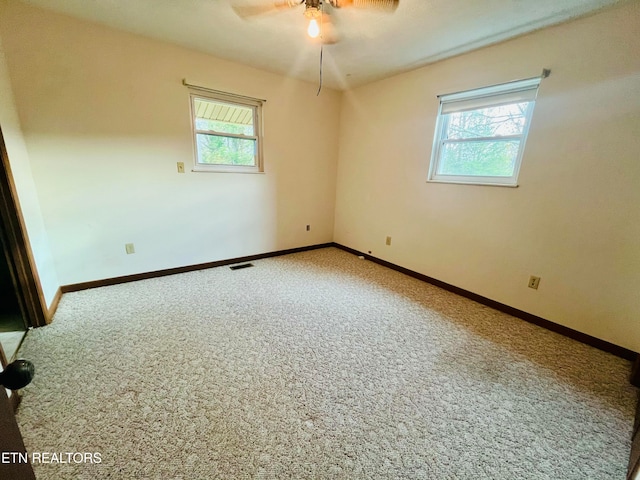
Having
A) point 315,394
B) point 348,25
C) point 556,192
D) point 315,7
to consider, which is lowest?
point 315,394

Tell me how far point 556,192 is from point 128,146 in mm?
3899

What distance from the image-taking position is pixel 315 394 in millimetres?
1444

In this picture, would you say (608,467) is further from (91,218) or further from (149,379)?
(91,218)

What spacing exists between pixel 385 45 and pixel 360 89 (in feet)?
4.05

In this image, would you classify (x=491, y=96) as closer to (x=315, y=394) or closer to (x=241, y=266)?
(x=315, y=394)

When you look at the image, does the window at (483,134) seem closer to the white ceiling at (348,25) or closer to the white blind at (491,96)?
the white blind at (491,96)

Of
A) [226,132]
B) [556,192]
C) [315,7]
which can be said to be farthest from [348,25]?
[556,192]

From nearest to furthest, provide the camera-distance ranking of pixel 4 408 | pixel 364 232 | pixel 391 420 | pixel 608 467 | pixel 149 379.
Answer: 1. pixel 4 408
2. pixel 608 467
3. pixel 391 420
4. pixel 149 379
5. pixel 364 232

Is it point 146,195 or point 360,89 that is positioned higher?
point 360,89

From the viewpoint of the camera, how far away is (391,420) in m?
1.31

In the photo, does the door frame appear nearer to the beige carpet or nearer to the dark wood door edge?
the dark wood door edge

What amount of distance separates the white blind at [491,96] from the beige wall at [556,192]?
0.07m

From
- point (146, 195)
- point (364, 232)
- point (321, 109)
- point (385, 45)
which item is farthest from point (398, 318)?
point (321, 109)

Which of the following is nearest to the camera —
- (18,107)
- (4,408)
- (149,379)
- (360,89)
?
(4,408)
